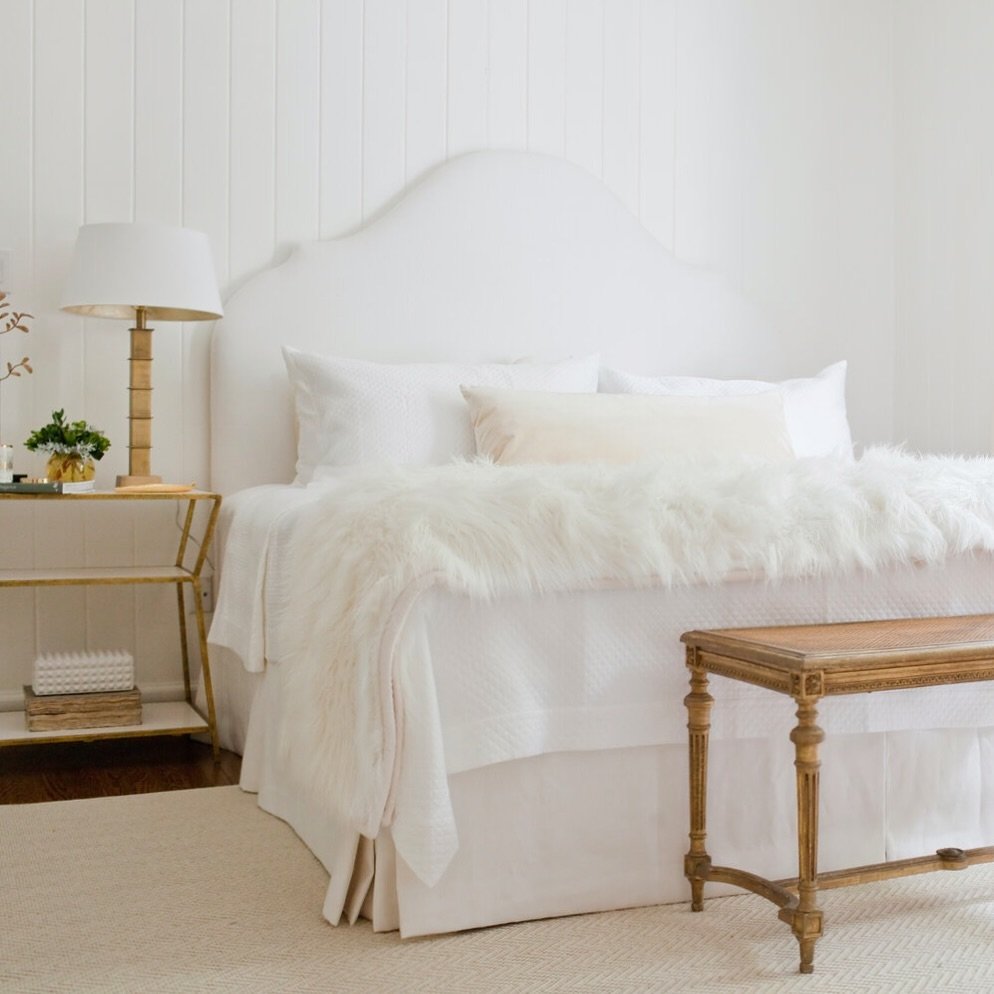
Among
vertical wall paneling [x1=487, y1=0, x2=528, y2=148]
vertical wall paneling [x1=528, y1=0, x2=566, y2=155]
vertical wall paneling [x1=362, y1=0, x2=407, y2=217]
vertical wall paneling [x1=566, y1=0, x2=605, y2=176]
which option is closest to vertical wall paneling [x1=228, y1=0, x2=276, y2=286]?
vertical wall paneling [x1=362, y1=0, x2=407, y2=217]

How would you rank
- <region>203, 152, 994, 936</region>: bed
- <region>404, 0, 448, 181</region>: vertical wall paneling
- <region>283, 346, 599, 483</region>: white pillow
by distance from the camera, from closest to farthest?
<region>203, 152, 994, 936</region>: bed < <region>283, 346, 599, 483</region>: white pillow < <region>404, 0, 448, 181</region>: vertical wall paneling

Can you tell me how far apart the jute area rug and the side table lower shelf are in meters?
0.59

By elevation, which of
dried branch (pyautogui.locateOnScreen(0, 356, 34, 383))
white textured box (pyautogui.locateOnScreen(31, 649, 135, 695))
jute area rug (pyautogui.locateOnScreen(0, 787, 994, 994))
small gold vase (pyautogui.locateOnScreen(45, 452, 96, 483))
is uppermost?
dried branch (pyautogui.locateOnScreen(0, 356, 34, 383))

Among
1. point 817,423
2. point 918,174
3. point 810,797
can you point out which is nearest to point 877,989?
point 810,797

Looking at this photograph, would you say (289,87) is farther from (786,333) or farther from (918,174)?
(918,174)

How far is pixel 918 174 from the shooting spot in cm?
391

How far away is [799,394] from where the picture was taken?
333 centimetres

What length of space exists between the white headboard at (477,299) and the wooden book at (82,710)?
2.07 ft

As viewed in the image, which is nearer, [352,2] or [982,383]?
[352,2]

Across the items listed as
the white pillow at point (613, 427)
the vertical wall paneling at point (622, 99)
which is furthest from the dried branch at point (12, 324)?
the vertical wall paneling at point (622, 99)

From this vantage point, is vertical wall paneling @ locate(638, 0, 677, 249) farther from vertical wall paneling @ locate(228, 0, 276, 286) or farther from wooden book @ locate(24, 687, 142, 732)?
wooden book @ locate(24, 687, 142, 732)

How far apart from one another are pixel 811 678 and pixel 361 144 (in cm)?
233

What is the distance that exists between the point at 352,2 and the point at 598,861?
2504 millimetres

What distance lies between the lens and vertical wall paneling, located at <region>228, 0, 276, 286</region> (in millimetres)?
3193
